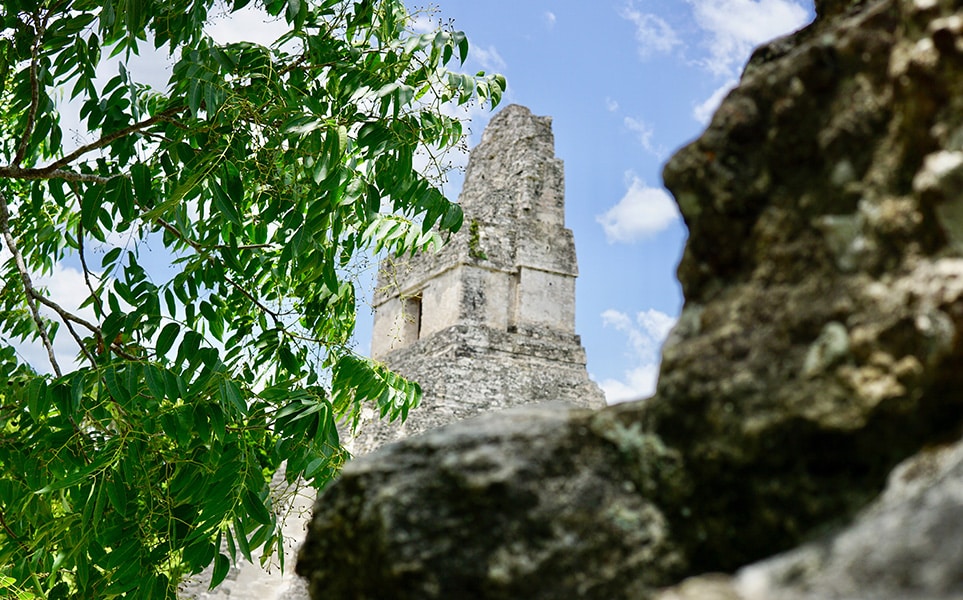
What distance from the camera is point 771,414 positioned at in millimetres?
991

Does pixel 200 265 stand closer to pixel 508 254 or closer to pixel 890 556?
pixel 890 556

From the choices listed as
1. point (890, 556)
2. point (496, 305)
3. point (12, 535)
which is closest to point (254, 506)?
point (12, 535)

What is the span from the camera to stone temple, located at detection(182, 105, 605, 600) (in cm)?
1163

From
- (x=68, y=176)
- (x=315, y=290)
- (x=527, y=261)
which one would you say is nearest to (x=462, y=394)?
(x=527, y=261)

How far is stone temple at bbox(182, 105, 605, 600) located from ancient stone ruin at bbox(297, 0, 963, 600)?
32.9 ft

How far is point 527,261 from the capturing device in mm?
12875

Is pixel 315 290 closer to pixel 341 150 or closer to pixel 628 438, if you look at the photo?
pixel 341 150

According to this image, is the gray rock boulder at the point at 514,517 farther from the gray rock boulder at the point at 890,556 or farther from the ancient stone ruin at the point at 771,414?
the gray rock boulder at the point at 890,556

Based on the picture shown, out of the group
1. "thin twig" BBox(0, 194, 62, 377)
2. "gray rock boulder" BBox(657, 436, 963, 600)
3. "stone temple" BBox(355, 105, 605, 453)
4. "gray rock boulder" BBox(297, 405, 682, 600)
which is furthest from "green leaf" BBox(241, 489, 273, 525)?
"stone temple" BBox(355, 105, 605, 453)

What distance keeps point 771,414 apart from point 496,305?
11.7 m

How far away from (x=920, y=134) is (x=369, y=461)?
2.68ft

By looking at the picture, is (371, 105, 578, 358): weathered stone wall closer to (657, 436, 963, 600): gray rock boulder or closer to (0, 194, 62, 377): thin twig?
(0, 194, 62, 377): thin twig

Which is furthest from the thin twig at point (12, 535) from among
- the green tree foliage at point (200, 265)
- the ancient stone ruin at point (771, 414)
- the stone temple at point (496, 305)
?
the stone temple at point (496, 305)

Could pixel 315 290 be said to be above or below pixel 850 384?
above
